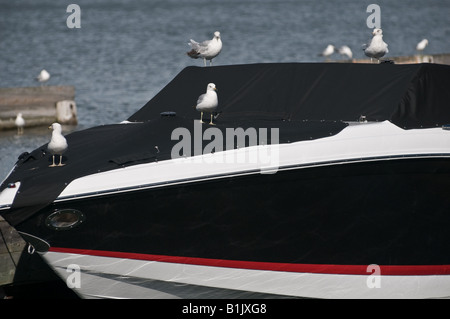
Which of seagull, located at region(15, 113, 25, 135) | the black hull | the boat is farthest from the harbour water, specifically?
the black hull

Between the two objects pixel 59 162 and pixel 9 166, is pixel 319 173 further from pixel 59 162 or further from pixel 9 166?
pixel 9 166

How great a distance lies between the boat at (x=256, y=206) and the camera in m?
9.66

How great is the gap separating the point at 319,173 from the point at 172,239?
5.70 feet

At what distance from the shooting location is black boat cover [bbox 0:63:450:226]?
10.0m

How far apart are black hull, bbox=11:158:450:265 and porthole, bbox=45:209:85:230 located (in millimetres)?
49

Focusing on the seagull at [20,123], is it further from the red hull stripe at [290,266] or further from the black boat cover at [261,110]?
the red hull stripe at [290,266]

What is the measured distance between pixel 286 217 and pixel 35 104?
15.4m

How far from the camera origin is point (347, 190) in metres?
9.95

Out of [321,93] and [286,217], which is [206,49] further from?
[286,217]

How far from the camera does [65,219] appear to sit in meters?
9.59

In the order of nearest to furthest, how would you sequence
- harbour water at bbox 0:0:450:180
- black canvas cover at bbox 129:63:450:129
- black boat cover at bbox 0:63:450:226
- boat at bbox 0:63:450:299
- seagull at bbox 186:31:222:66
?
boat at bbox 0:63:450:299 < black boat cover at bbox 0:63:450:226 < black canvas cover at bbox 129:63:450:129 < seagull at bbox 186:31:222:66 < harbour water at bbox 0:0:450:180

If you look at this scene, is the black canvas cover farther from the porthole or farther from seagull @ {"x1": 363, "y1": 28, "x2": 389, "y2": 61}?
the porthole

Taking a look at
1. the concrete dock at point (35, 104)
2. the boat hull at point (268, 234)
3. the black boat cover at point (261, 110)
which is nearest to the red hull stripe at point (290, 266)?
the boat hull at point (268, 234)
